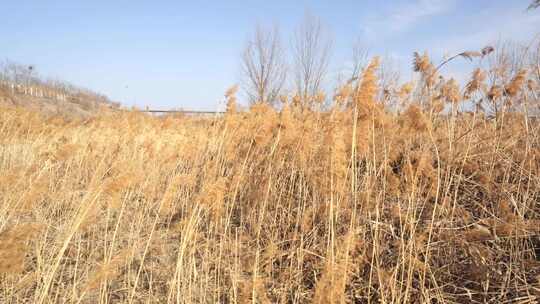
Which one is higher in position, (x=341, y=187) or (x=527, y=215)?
(x=341, y=187)

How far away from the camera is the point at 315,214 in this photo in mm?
2082

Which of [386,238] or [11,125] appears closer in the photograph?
[386,238]

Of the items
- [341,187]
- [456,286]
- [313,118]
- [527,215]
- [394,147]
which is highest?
[313,118]

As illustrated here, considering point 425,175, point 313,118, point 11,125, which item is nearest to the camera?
point 425,175

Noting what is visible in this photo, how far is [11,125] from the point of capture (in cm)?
509

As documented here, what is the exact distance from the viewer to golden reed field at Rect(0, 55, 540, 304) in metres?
1.49

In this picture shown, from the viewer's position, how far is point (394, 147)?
2.55 metres

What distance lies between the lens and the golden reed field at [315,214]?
1486 mm

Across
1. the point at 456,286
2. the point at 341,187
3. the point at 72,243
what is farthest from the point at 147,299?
the point at 456,286

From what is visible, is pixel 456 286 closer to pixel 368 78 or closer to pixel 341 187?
pixel 341 187

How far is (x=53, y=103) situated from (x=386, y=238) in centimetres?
2243

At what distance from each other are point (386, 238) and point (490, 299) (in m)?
0.63

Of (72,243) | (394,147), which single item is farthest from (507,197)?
(72,243)

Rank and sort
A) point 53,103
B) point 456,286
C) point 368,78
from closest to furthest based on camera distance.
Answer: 1. point 456,286
2. point 368,78
3. point 53,103
